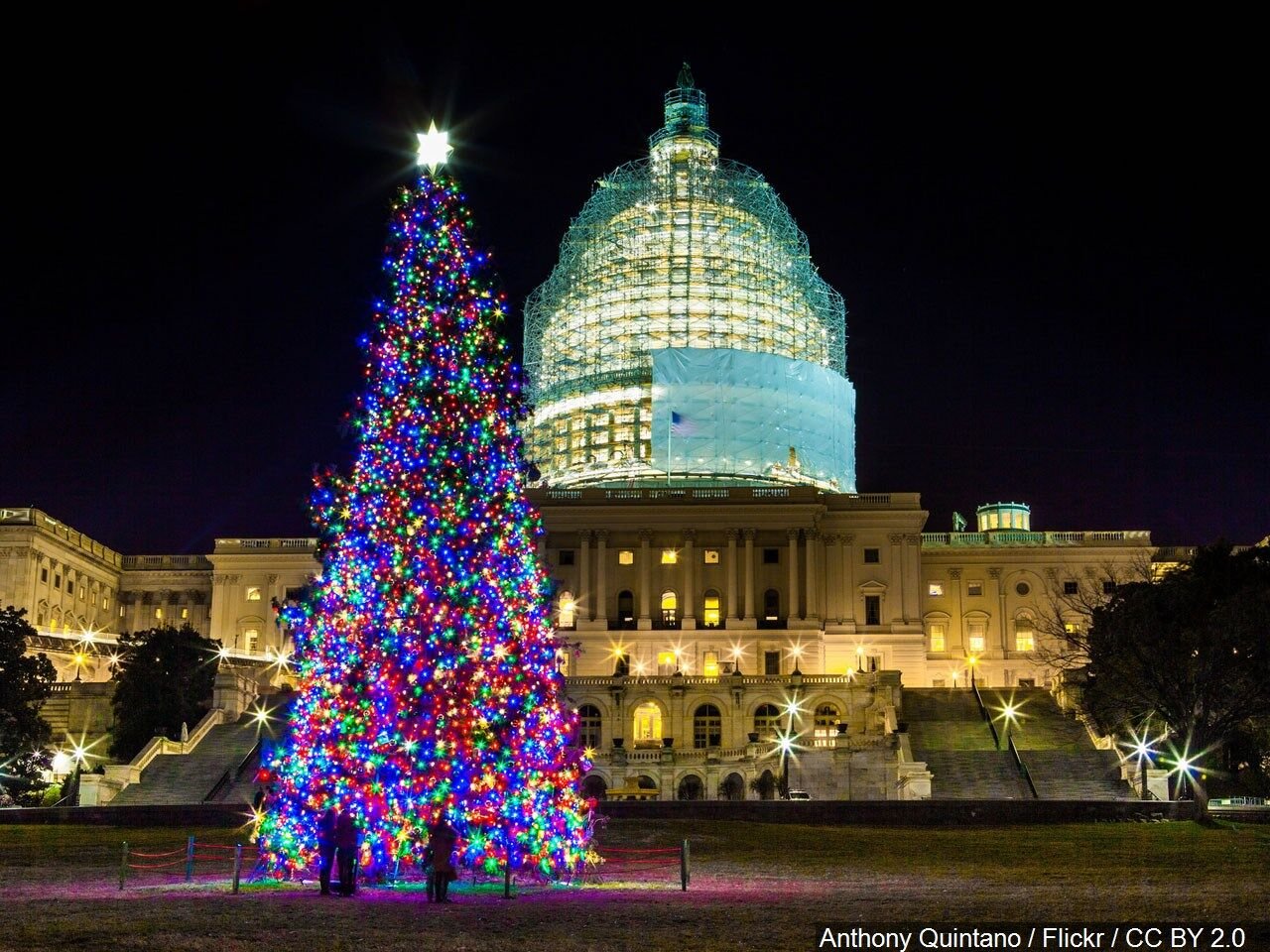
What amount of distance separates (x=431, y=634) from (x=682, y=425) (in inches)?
2855

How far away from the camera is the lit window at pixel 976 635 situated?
349ft

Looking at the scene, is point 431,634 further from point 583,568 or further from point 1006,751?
point 583,568

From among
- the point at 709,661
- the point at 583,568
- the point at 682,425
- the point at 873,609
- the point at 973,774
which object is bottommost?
the point at 973,774

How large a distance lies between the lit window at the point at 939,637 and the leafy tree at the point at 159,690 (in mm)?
50890

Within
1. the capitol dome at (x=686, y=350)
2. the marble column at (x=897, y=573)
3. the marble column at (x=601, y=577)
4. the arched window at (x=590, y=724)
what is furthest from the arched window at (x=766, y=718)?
the capitol dome at (x=686, y=350)

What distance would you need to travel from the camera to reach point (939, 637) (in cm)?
10775

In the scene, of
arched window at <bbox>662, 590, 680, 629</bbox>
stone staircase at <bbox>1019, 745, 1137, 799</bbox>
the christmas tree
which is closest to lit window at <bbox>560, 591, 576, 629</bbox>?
arched window at <bbox>662, 590, 680, 629</bbox>

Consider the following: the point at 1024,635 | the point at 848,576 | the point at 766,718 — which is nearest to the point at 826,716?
the point at 766,718

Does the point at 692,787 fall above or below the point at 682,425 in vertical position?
below

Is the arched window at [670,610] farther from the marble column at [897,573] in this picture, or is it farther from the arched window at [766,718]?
the arched window at [766,718]

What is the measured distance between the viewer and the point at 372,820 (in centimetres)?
2647

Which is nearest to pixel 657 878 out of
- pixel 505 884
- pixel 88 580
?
pixel 505 884

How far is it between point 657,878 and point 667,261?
73321 millimetres

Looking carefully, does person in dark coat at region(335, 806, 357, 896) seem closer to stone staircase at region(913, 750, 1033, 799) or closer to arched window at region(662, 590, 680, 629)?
stone staircase at region(913, 750, 1033, 799)
